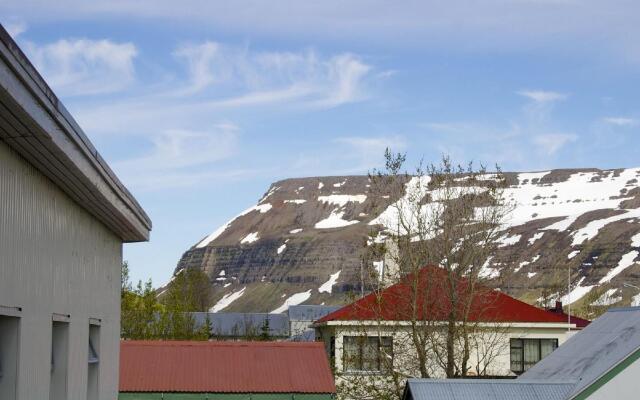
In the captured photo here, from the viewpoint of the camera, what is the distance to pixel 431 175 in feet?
153

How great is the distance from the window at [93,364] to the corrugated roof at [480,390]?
9391mm

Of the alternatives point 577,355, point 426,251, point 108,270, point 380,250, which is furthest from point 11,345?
point 426,251

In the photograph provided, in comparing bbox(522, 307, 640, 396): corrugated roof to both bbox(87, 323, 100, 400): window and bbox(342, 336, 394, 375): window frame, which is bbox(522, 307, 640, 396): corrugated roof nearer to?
bbox(87, 323, 100, 400): window

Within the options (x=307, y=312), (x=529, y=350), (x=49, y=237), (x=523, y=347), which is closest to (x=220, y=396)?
(x=523, y=347)

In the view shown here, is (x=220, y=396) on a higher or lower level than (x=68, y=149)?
lower

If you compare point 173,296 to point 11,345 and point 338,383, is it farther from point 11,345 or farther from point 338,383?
point 11,345

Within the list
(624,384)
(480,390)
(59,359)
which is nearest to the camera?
(59,359)

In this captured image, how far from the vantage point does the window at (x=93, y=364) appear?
576 inches

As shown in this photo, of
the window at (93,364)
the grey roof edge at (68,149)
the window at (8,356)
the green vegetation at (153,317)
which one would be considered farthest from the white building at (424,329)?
the window at (8,356)

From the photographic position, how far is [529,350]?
162ft

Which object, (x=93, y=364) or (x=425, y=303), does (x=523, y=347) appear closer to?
(x=425, y=303)

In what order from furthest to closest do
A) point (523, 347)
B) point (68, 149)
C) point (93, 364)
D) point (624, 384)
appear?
point (523, 347) → point (624, 384) → point (93, 364) → point (68, 149)

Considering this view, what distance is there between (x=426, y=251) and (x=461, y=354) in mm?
5225

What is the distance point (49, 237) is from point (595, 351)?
17.2 meters
